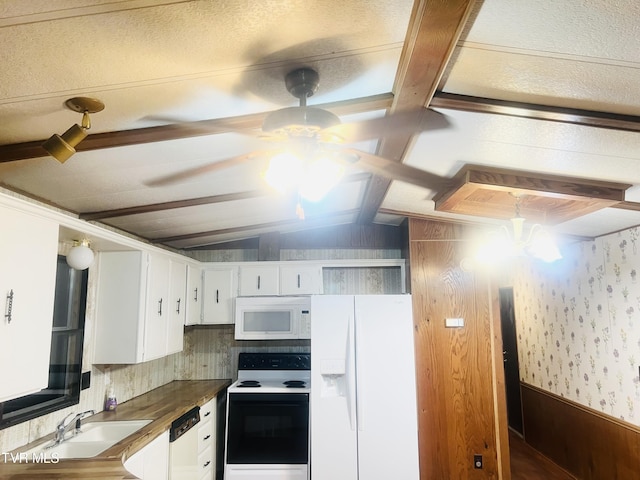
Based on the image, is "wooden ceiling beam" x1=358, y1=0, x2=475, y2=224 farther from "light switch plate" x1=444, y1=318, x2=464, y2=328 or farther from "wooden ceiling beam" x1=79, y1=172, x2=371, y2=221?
"light switch plate" x1=444, y1=318, x2=464, y2=328

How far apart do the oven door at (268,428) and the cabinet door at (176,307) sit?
68 centimetres

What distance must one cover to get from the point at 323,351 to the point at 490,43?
2705 millimetres

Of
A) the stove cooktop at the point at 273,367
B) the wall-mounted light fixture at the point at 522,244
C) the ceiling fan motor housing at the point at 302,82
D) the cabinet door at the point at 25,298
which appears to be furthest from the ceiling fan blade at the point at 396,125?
the stove cooktop at the point at 273,367

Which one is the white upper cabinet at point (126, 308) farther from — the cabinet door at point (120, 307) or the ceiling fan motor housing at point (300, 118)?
the ceiling fan motor housing at point (300, 118)

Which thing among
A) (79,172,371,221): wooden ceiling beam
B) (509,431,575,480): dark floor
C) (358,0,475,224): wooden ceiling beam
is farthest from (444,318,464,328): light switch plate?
(358,0,475,224): wooden ceiling beam

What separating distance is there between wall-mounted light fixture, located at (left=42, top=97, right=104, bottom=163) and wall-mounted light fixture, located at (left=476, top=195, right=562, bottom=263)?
2314mm

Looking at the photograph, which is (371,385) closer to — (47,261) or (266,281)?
(266,281)

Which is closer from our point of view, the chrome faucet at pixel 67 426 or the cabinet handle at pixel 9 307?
the cabinet handle at pixel 9 307

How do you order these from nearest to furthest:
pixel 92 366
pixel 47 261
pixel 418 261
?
pixel 47 261, pixel 92 366, pixel 418 261

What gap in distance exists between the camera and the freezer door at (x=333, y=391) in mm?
3264

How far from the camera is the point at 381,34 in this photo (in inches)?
49.1

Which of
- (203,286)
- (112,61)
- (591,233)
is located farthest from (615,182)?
(203,286)

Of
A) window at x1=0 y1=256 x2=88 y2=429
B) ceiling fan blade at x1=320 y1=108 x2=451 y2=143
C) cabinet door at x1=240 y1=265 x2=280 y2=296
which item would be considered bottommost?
window at x1=0 y1=256 x2=88 y2=429

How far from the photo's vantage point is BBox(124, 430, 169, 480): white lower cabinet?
223 cm
